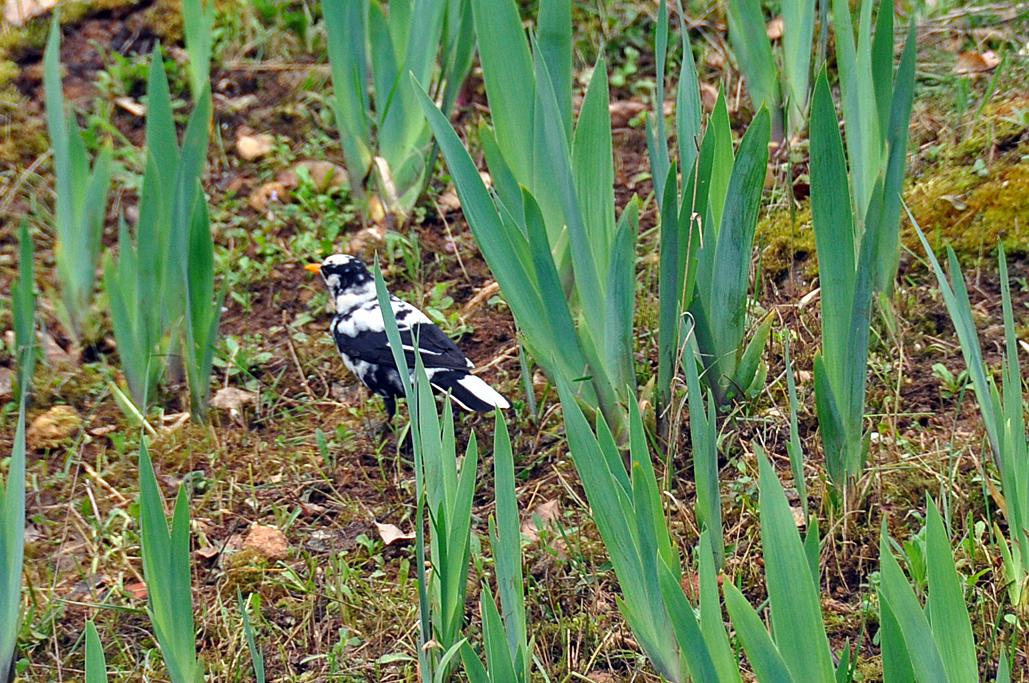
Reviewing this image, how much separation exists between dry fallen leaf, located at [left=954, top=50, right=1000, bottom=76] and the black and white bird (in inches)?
60.5

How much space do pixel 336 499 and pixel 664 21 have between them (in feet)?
3.63

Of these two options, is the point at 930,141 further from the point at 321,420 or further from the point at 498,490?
the point at 498,490

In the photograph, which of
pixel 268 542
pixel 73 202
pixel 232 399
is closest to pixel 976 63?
pixel 232 399

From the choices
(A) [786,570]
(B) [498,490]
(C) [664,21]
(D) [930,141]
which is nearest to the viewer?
(A) [786,570]

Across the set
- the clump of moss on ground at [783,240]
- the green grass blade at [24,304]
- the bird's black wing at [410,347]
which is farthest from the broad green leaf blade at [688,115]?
the green grass blade at [24,304]

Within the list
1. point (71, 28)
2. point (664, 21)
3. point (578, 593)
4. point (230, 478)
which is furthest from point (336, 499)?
point (71, 28)

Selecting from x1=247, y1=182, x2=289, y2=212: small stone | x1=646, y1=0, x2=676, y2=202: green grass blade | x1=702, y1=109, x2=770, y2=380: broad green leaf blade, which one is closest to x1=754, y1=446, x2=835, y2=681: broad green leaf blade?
x1=702, y1=109, x2=770, y2=380: broad green leaf blade

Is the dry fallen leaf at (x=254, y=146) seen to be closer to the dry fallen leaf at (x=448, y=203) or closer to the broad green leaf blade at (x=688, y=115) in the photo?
the dry fallen leaf at (x=448, y=203)

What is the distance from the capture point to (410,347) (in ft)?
8.38

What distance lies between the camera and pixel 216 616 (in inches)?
85.4

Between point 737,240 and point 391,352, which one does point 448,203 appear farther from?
point 737,240

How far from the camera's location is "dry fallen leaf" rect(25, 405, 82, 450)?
265 centimetres

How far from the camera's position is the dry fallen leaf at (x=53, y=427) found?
104 inches

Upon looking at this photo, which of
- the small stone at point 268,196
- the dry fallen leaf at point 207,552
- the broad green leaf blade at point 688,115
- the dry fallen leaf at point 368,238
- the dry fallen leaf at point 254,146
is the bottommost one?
the dry fallen leaf at point 207,552
